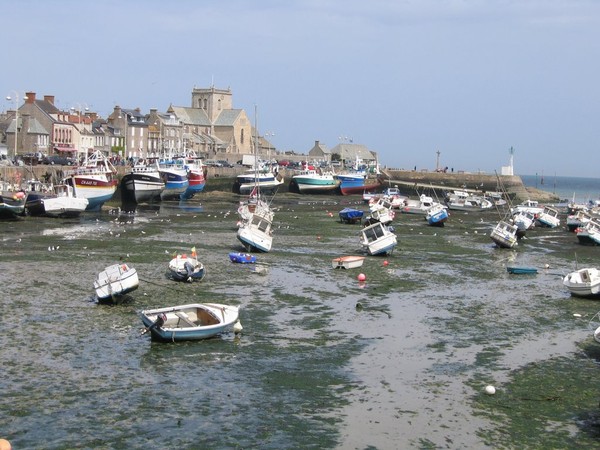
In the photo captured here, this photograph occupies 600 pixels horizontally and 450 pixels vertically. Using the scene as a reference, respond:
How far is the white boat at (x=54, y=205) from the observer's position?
5975 centimetres

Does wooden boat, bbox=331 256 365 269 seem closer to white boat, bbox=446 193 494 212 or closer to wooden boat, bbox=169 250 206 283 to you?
wooden boat, bbox=169 250 206 283

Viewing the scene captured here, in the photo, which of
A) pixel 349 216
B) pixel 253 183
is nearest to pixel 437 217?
pixel 349 216

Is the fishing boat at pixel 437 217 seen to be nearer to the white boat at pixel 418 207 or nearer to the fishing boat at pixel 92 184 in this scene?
the white boat at pixel 418 207

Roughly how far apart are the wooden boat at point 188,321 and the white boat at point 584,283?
14924 millimetres

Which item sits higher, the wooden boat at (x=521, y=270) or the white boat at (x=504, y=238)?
the white boat at (x=504, y=238)

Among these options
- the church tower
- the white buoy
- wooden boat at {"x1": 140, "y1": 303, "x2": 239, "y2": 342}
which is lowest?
the white buoy

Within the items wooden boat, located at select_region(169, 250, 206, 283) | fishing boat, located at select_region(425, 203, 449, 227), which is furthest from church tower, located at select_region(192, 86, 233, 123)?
wooden boat, located at select_region(169, 250, 206, 283)

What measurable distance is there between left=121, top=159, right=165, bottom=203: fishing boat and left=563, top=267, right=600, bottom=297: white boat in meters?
48.7

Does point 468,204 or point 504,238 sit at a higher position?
point 504,238

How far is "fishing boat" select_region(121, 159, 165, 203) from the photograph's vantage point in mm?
77438

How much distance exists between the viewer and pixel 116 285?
30250 millimetres

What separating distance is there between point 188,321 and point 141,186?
5271 centimetres

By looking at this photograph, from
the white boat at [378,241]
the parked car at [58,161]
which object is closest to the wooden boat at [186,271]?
the white boat at [378,241]

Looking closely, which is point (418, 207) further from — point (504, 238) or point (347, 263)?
point (347, 263)
